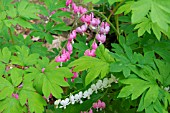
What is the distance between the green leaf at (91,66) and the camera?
1886 millimetres

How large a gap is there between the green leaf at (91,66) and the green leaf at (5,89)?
0.35 m

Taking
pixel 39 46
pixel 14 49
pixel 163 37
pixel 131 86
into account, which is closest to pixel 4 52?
pixel 14 49

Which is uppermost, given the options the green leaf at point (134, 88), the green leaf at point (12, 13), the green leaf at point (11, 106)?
the green leaf at point (12, 13)

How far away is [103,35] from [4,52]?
60 centimetres

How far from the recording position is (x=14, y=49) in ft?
7.54

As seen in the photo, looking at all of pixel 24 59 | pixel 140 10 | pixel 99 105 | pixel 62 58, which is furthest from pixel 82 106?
pixel 140 10

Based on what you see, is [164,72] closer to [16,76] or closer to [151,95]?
[151,95]

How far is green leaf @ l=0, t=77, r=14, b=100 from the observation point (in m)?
1.88

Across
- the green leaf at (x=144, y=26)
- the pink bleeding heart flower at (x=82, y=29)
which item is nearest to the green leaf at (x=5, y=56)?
the pink bleeding heart flower at (x=82, y=29)

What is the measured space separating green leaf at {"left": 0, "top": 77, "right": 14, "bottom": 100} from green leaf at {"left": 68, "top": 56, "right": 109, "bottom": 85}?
0.35 m

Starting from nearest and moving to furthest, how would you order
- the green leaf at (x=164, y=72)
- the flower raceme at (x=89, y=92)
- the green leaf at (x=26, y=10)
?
1. the green leaf at (x=164, y=72)
2. the flower raceme at (x=89, y=92)
3. the green leaf at (x=26, y=10)

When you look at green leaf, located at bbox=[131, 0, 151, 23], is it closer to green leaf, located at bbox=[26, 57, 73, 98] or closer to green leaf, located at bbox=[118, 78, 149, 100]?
green leaf, located at bbox=[118, 78, 149, 100]

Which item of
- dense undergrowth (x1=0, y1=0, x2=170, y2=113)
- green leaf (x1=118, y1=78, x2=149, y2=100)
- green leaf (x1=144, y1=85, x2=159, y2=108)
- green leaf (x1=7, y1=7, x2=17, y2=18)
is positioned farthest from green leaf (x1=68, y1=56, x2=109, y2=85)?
green leaf (x1=7, y1=7, x2=17, y2=18)

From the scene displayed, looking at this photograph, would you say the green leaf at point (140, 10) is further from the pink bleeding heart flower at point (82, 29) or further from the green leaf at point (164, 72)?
the pink bleeding heart flower at point (82, 29)
